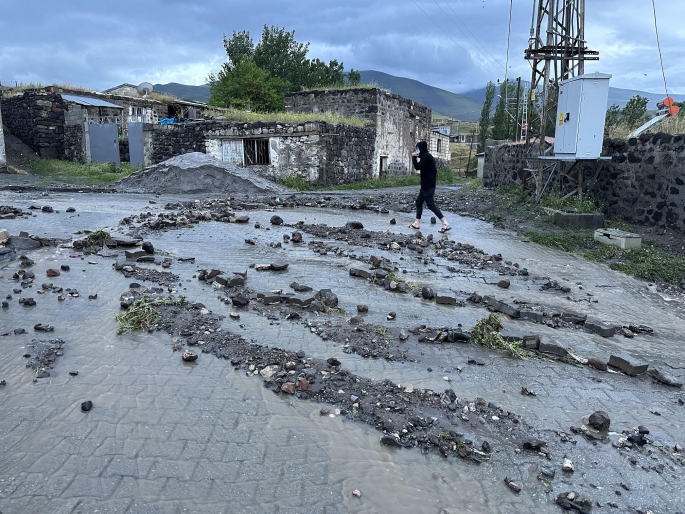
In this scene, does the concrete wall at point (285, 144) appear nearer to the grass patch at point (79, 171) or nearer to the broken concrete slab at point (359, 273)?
the grass patch at point (79, 171)

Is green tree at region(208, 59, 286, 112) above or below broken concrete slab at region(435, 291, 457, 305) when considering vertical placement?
above

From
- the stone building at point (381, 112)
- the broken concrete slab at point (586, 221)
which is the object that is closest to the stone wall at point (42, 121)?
the stone building at point (381, 112)

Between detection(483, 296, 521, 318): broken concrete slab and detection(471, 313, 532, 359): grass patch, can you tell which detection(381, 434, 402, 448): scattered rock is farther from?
detection(483, 296, 521, 318): broken concrete slab

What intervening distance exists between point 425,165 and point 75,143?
2316cm

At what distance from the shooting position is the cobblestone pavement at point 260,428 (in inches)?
99.5

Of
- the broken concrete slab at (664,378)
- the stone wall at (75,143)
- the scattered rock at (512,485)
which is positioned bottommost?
the scattered rock at (512,485)

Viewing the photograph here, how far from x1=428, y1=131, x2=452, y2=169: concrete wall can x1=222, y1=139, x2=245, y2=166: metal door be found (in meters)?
18.3

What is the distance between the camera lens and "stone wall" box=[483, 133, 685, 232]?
962cm

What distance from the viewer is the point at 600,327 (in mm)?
4996

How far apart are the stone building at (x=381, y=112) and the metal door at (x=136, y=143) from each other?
8.46 metres

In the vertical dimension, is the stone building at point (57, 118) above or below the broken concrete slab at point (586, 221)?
above

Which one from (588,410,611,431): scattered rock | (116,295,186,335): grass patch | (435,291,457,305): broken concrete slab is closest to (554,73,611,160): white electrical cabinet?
(435,291,457,305): broken concrete slab

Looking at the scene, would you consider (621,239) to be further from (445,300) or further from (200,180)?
(200,180)

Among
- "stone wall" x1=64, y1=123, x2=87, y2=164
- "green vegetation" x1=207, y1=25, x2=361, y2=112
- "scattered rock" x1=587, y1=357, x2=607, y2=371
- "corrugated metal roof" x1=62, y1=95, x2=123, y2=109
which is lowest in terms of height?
"scattered rock" x1=587, y1=357, x2=607, y2=371
